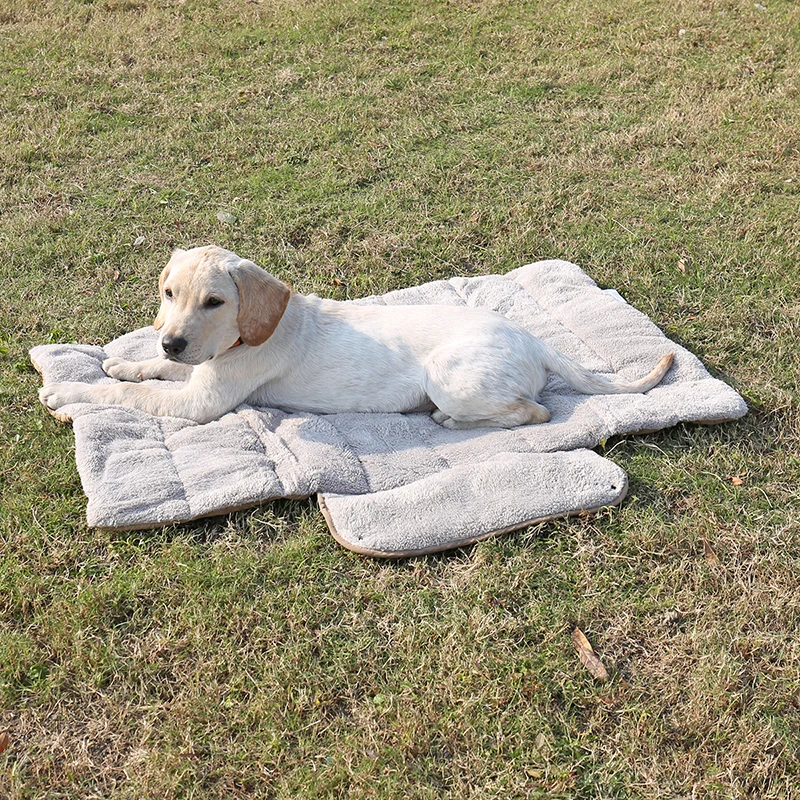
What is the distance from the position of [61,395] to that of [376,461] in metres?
1.88

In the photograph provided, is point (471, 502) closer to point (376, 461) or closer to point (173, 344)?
point (376, 461)

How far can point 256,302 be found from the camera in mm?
4613

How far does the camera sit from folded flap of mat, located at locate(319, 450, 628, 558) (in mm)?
4207

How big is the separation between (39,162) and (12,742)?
6427 millimetres

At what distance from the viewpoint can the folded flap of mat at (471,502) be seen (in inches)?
166

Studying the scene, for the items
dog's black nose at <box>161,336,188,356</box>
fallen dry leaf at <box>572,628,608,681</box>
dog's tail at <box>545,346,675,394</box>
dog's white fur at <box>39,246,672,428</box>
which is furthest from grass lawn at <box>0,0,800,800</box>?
dog's black nose at <box>161,336,188,356</box>

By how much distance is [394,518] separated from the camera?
4.28 meters

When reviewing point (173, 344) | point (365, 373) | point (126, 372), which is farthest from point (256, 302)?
point (126, 372)

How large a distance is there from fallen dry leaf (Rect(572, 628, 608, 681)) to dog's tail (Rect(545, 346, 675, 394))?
177cm

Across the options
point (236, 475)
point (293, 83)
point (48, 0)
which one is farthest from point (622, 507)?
point (48, 0)

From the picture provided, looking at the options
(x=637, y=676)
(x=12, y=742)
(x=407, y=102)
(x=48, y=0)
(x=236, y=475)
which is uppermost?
(x=48, y=0)

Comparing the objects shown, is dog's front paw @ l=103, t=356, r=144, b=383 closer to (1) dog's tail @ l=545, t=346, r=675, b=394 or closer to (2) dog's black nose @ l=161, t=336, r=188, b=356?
(2) dog's black nose @ l=161, t=336, r=188, b=356

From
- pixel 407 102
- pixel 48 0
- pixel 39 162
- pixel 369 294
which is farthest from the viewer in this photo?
pixel 48 0

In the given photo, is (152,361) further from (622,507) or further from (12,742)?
(622,507)
